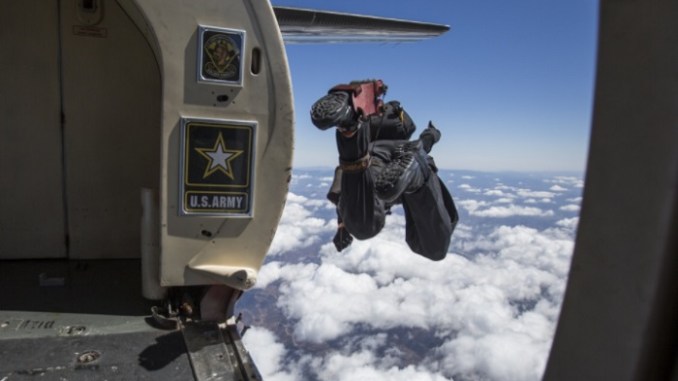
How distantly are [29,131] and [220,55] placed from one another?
6.80 ft

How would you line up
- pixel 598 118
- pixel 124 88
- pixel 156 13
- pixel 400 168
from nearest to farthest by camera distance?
pixel 598 118
pixel 156 13
pixel 124 88
pixel 400 168

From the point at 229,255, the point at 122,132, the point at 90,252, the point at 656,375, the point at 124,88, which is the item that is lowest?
the point at 90,252

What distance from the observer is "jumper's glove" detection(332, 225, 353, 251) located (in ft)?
23.2

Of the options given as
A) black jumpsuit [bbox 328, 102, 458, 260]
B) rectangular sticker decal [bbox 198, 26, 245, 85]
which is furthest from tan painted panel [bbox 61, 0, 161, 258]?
black jumpsuit [bbox 328, 102, 458, 260]

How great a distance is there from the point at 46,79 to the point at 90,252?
1491mm

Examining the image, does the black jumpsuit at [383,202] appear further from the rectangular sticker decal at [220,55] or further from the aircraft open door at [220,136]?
the rectangular sticker decal at [220,55]

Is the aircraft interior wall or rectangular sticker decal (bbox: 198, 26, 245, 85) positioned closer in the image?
rectangular sticker decal (bbox: 198, 26, 245, 85)

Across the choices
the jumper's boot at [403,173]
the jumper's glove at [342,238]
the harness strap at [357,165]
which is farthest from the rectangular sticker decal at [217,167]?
the jumper's glove at [342,238]

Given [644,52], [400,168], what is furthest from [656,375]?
[400,168]

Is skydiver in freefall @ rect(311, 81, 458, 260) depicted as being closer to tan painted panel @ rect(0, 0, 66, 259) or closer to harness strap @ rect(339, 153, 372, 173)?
harness strap @ rect(339, 153, 372, 173)

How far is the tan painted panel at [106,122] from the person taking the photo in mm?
3891

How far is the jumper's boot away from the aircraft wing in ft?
8.29

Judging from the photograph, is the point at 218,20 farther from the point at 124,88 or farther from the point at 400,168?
the point at 400,168

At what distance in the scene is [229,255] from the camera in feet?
10.3
